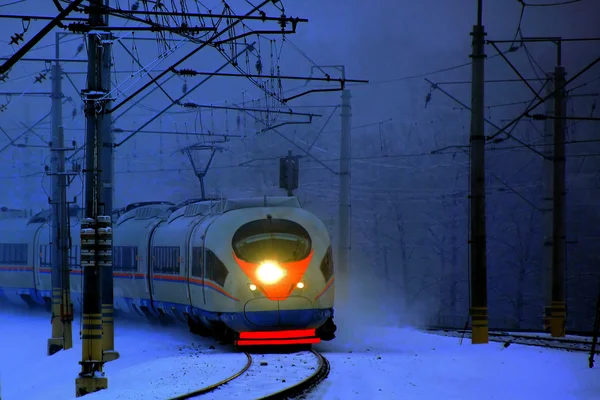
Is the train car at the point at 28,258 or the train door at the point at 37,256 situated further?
the train door at the point at 37,256

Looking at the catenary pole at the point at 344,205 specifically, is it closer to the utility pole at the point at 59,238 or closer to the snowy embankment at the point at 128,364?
the snowy embankment at the point at 128,364

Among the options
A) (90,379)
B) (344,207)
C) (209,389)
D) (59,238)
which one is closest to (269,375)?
(209,389)

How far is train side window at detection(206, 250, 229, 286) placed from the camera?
2073cm

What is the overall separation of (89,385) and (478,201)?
9542 mm

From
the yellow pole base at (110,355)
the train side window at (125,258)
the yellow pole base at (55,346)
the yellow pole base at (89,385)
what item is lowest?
the yellow pole base at (55,346)

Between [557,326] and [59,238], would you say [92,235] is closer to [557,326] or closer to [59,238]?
[59,238]

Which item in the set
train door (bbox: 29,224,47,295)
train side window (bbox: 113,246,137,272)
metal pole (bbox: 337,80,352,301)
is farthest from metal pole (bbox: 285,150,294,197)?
train door (bbox: 29,224,47,295)

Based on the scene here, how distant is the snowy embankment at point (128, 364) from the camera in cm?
1617

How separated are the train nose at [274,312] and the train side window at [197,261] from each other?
2282 mm

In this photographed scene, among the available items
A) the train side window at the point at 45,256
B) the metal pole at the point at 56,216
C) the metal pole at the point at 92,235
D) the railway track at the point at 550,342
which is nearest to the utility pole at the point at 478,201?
the railway track at the point at 550,342

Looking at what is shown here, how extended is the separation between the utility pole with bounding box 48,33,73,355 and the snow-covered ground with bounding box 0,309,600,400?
605 millimetres

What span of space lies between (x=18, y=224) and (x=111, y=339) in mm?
18345

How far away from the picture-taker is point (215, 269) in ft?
69.1

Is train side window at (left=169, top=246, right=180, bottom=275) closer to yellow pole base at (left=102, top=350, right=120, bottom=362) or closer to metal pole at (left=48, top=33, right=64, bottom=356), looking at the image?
yellow pole base at (left=102, top=350, right=120, bottom=362)
